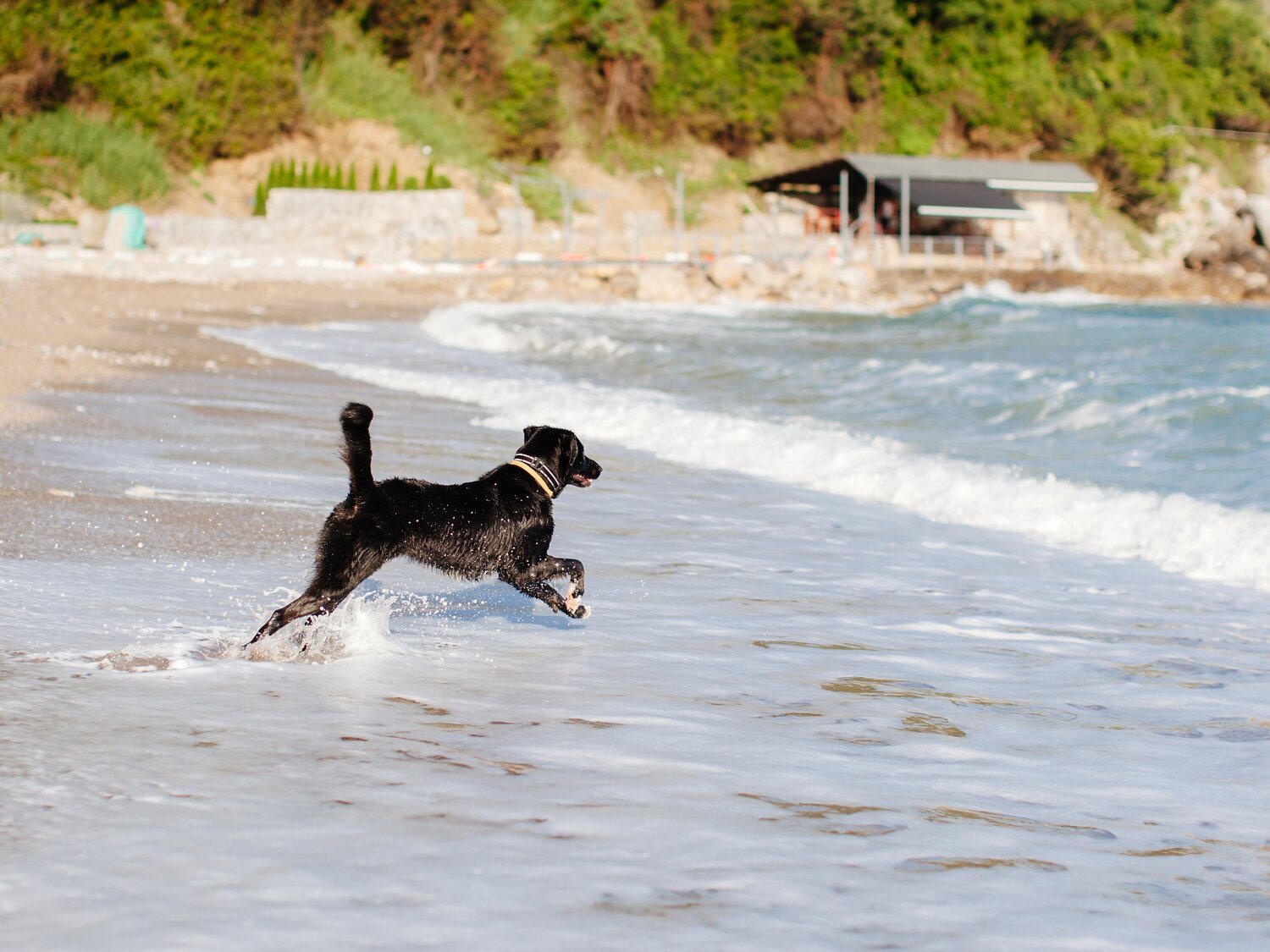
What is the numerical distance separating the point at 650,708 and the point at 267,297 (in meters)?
26.0

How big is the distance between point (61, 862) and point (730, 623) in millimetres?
3234

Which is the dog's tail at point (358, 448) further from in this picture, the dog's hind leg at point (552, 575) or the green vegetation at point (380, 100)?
the green vegetation at point (380, 100)

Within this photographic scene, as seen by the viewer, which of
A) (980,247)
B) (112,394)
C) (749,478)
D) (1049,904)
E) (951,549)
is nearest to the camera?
(1049,904)

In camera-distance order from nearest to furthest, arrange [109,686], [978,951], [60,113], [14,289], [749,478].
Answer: [978,951] < [109,686] < [749,478] < [14,289] < [60,113]

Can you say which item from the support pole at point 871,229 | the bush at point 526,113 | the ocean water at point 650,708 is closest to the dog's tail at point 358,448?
the ocean water at point 650,708

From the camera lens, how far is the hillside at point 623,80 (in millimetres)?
47531

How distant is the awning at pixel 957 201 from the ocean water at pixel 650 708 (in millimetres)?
46633

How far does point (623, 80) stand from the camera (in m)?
64.4

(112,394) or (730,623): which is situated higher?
(112,394)

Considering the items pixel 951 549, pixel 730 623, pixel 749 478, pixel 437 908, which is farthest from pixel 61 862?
pixel 749 478

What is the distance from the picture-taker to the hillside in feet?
156

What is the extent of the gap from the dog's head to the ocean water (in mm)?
607

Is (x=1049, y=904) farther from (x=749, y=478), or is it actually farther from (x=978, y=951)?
(x=749, y=478)

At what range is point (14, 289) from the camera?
20.9 m
